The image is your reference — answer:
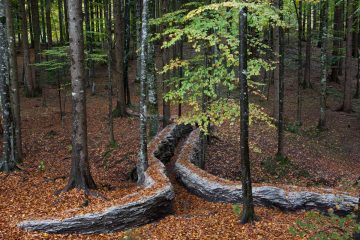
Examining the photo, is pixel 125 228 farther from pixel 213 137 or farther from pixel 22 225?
pixel 213 137

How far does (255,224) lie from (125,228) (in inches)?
133

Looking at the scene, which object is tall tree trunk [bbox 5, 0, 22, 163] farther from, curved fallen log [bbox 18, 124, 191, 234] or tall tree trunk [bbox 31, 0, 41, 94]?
tall tree trunk [bbox 31, 0, 41, 94]

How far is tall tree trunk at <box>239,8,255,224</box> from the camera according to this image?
7.89 m

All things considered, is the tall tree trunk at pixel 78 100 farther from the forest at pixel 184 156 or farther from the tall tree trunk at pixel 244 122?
the tall tree trunk at pixel 244 122

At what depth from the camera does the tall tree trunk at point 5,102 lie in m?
11.4

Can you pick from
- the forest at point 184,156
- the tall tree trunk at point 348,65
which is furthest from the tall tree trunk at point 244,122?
the tall tree trunk at point 348,65

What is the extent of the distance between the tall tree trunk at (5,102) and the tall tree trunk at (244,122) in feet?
27.2

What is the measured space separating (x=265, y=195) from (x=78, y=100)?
6373 millimetres

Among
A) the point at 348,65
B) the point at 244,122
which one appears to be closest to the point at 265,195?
the point at 244,122

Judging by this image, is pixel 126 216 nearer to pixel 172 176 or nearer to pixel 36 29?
pixel 172 176

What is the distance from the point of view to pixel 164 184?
991cm

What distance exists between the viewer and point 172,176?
13.3m

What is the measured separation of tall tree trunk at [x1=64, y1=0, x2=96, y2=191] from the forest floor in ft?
1.75

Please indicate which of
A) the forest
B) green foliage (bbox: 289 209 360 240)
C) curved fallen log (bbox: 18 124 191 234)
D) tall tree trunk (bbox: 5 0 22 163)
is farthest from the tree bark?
green foliage (bbox: 289 209 360 240)
